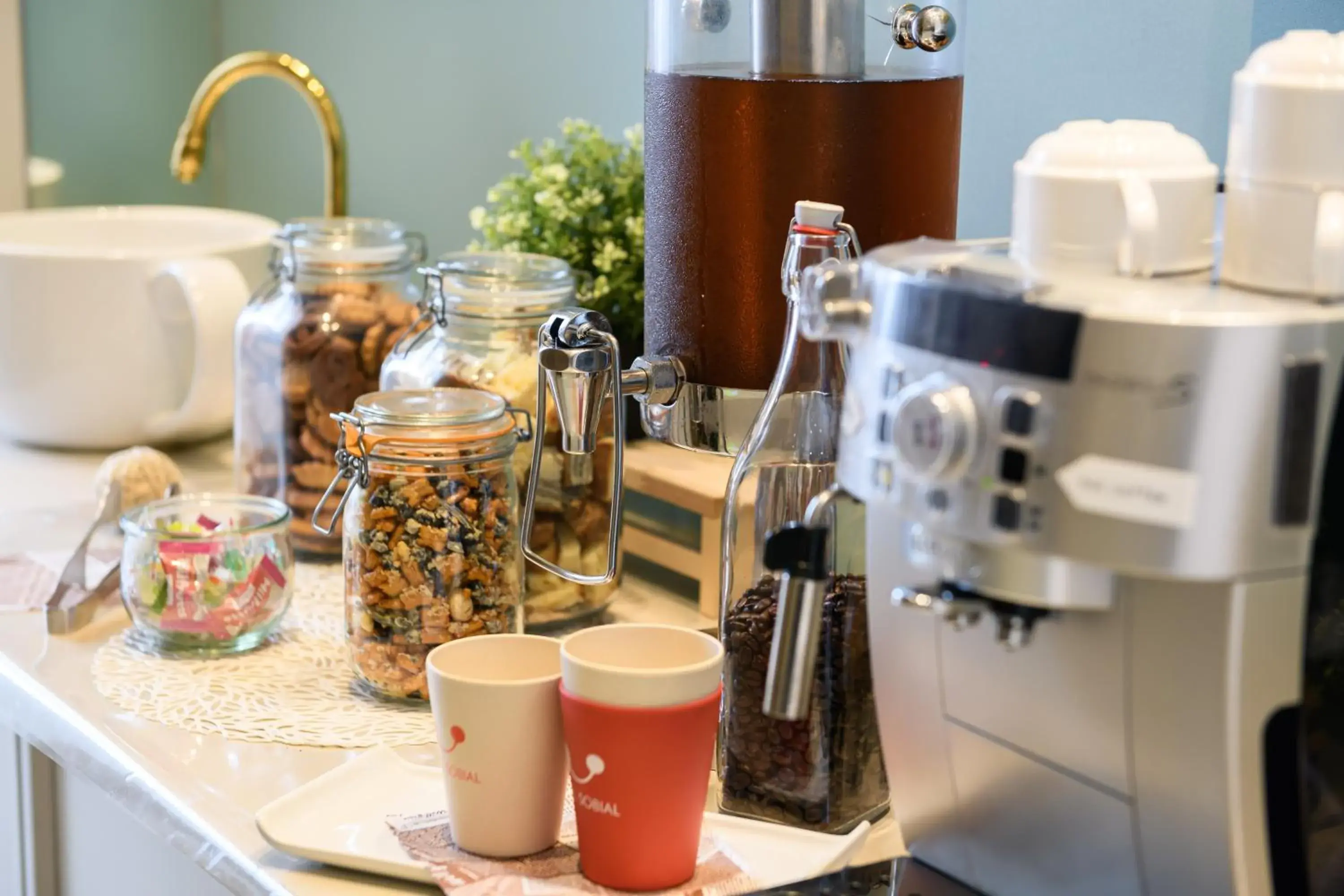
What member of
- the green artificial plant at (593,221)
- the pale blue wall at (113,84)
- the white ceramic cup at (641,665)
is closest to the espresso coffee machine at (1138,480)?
the white ceramic cup at (641,665)

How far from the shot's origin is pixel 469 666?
2.71 ft

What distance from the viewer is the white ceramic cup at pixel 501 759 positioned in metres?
0.77

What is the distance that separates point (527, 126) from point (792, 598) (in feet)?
3.51

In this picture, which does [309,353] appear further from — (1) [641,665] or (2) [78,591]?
(1) [641,665]

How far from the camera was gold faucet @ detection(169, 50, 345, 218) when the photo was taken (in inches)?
57.8

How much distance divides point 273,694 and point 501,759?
0.29m

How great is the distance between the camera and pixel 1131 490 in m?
0.53

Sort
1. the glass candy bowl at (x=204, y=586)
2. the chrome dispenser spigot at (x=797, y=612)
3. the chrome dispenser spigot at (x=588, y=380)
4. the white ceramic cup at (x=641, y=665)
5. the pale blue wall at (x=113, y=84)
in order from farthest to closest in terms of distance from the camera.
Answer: the pale blue wall at (x=113, y=84), the glass candy bowl at (x=204, y=586), the chrome dispenser spigot at (x=588, y=380), the white ceramic cup at (x=641, y=665), the chrome dispenser spigot at (x=797, y=612)

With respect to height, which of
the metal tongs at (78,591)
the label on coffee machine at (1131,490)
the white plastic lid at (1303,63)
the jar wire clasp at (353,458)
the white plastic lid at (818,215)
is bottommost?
the metal tongs at (78,591)

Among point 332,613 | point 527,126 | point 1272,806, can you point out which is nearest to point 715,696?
point 1272,806

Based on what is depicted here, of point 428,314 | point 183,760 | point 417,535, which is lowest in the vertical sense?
point 183,760

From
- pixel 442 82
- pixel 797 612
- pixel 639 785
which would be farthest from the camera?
pixel 442 82

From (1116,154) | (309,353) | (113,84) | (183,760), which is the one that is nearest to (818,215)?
(1116,154)

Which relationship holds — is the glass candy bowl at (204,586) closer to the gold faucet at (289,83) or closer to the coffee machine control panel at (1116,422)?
the gold faucet at (289,83)
